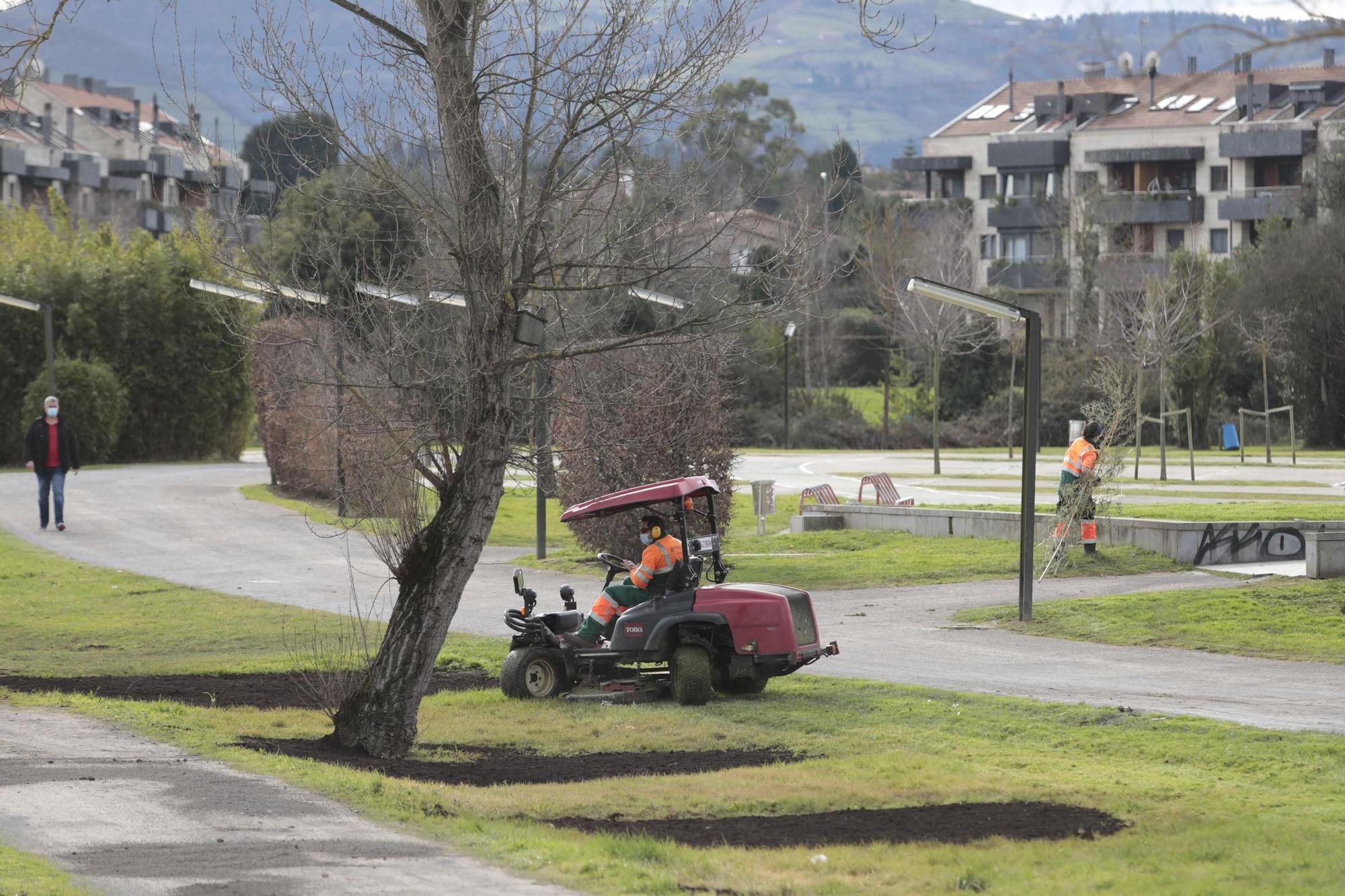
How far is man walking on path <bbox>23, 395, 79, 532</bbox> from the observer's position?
96.6ft

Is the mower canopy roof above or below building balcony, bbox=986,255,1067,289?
below

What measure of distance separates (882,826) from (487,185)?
525 cm

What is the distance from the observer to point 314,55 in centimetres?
1152

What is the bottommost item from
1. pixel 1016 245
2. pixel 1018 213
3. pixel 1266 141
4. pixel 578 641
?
pixel 578 641

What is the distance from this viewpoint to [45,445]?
29.5 meters

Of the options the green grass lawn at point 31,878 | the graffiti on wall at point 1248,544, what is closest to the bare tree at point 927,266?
the graffiti on wall at point 1248,544

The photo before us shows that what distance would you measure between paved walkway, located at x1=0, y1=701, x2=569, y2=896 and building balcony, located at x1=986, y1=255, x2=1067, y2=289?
6581cm

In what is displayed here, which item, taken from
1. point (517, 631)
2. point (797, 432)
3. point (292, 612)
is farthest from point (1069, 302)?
point (517, 631)

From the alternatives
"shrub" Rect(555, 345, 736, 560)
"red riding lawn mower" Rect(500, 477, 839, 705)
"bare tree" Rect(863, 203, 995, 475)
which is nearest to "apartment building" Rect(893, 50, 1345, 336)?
"bare tree" Rect(863, 203, 995, 475)

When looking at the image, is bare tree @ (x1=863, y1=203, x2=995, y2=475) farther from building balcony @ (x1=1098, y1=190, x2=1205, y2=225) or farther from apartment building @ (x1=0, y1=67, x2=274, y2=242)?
apartment building @ (x1=0, y1=67, x2=274, y2=242)

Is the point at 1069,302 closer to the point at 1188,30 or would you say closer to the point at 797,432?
the point at 797,432

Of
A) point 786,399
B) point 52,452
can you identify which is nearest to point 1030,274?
point 786,399

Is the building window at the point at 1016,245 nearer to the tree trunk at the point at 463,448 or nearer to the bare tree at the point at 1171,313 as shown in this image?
the bare tree at the point at 1171,313

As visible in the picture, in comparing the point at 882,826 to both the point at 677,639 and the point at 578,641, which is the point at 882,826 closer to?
the point at 677,639
